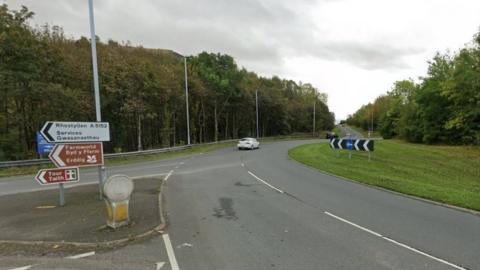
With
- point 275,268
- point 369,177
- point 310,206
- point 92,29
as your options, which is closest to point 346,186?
point 369,177

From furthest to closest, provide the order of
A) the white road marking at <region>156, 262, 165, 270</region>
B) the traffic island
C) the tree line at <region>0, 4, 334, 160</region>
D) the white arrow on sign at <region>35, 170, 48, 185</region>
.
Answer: the tree line at <region>0, 4, 334, 160</region> < the white arrow on sign at <region>35, 170, 48, 185</region> < the traffic island < the white road marking at <region>156, 262, 165, 270</region>

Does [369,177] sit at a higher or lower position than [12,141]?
lower

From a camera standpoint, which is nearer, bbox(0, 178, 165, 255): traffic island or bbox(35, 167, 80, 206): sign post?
bbox(0, 178, 165, 255): traffic island

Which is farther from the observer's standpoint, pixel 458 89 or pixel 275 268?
pixel 458 89

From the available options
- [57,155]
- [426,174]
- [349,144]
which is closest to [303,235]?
[57,155]

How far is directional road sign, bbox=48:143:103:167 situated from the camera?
23.3ft

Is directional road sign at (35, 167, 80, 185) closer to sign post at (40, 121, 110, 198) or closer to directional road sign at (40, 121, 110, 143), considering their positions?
sign post at (40, 121, 110, 198)

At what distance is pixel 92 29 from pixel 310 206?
8.76m

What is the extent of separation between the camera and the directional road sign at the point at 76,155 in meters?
7.09

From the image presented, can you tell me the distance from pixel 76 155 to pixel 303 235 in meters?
6.38

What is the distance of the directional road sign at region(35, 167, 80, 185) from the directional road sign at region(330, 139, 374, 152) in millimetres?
16073

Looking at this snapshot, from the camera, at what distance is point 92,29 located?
8445 millimetres

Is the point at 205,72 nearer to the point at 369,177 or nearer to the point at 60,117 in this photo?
the point at 60,117

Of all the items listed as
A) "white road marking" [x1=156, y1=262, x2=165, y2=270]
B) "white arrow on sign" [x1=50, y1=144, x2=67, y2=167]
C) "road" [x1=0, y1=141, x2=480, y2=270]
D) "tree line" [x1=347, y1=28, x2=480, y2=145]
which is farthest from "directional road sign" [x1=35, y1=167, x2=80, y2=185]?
"tree line" [x1=347, y1=28, x2=480, y2=145]
